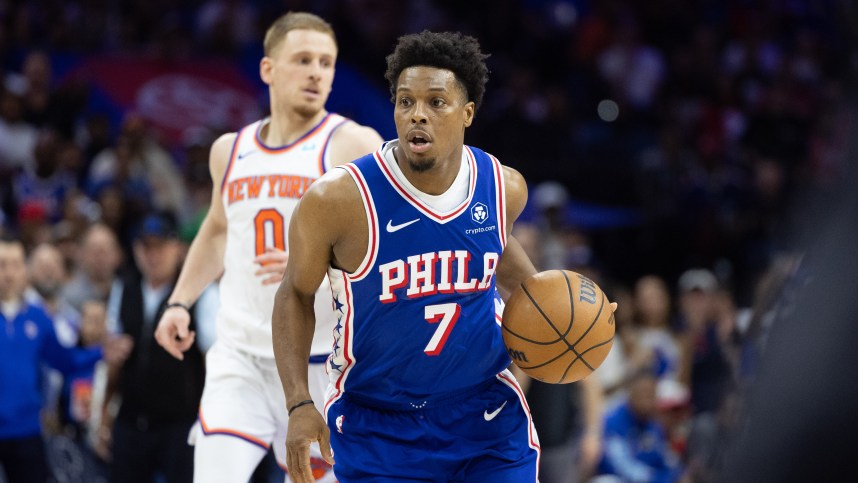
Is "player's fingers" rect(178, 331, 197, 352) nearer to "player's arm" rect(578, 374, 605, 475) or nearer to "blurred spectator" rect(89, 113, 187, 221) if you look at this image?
"player's arm" rect(578, 374, 605, 475)

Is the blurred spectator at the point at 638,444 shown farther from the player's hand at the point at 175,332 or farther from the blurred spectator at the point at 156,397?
the player's hand at the point at 175,332

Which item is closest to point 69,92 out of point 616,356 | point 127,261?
point 127,261

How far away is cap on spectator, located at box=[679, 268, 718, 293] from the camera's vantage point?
455 inches

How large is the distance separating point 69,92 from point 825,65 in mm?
9365

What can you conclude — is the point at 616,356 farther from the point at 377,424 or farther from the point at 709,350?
the point at 377,424

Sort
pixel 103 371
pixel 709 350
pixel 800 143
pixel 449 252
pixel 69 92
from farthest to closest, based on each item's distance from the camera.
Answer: pixel 800 143, pixel 69 92, pixel 709 350, pixel 103 371, pixel 449 252

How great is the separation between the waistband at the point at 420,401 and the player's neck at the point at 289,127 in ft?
5.20

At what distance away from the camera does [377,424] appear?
4465 mm

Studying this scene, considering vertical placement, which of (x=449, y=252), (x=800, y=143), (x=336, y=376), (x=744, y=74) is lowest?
(x=336, y=376)

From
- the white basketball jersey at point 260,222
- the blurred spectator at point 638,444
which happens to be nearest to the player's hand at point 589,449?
the blurred spectator at point 638,444

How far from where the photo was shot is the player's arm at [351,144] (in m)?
5.53

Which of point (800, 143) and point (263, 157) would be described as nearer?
point (263, 157)

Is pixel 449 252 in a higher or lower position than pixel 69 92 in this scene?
lower

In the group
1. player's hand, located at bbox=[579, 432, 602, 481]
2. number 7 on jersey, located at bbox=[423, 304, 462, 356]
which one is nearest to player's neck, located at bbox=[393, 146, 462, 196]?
number 7 on jersey, located at bbox=[423, 304, 462, 356]
